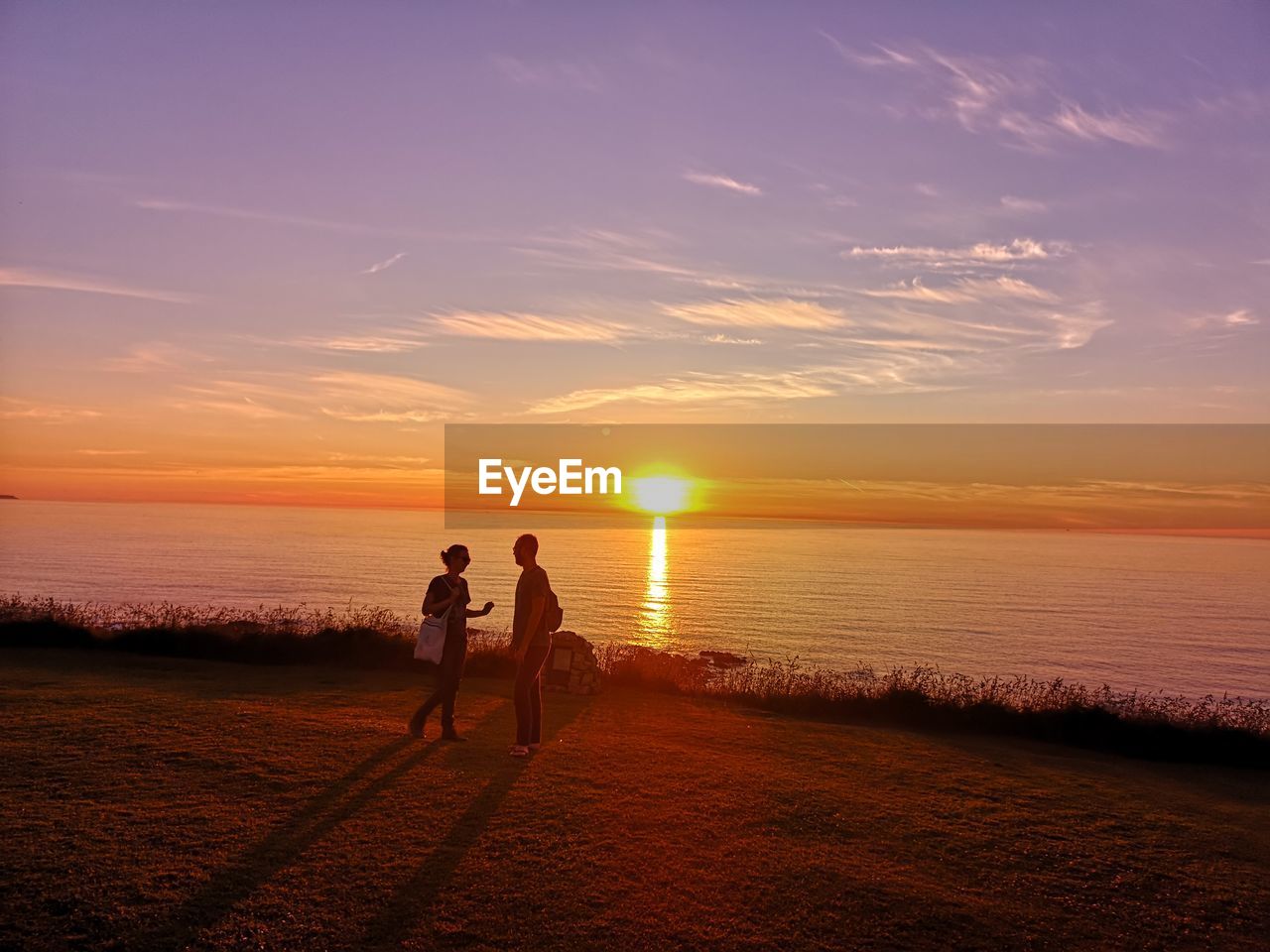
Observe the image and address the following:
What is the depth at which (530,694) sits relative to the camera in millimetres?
10281

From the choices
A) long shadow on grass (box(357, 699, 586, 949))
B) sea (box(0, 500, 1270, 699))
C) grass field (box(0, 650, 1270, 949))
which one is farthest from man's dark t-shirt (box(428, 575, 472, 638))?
sea (box(0, 500, 1270, 699))

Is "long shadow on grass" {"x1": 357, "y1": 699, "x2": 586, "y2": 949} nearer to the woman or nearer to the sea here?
the woman

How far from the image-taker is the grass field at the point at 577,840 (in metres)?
6.05

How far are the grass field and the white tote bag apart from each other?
1207mm

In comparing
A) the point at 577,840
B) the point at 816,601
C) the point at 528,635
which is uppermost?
the point at 528,635

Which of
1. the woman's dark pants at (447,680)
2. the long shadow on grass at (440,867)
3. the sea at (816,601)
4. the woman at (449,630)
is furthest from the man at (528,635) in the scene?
the sea at (816,601)

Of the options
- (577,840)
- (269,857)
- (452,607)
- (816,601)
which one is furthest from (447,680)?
(816,601)

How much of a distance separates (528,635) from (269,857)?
360cm

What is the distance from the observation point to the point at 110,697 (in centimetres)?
1266

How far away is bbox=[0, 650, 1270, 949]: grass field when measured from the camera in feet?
19.9

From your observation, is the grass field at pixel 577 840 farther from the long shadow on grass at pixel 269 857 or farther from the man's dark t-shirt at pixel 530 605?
the man's dark t-shirt at pixel 530 605

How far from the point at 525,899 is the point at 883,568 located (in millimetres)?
114305

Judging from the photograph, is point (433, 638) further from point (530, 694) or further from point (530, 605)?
point (530, 605)

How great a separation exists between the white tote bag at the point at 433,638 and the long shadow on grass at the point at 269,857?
4.42 ft
